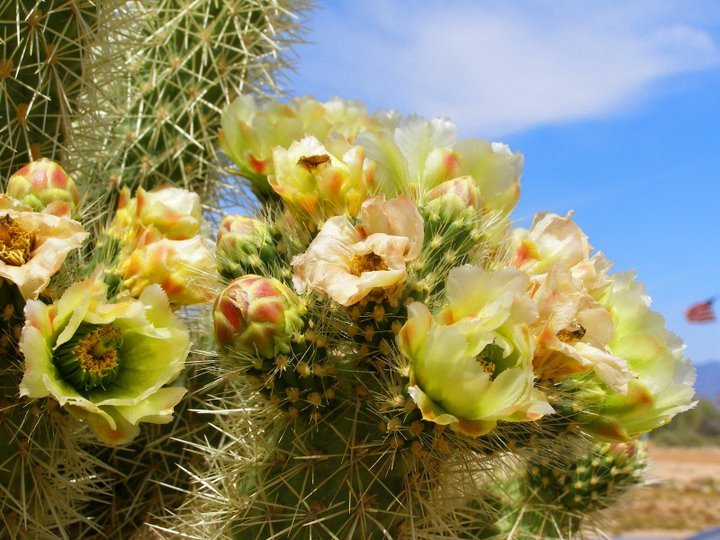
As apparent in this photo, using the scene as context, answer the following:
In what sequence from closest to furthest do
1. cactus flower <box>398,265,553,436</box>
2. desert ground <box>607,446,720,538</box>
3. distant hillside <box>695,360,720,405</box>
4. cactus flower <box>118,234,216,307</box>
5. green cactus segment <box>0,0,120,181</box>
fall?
1. cactus flower <box>398,265,553,436</box>
2. cactus flower <box>118,234,216,307</box>
3. green cactus segment <box>0,0,120,181</box>
4. desert ground <box>607,446,720,538</box>
5. distant hillside <box>695,360,720,405</box>

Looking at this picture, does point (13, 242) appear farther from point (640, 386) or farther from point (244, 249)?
point (640, 386)

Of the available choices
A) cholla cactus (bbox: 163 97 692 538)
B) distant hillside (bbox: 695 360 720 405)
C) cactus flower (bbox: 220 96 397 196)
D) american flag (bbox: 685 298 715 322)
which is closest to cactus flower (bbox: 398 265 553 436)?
cholla cactus (bbox: 163 97 692 538)

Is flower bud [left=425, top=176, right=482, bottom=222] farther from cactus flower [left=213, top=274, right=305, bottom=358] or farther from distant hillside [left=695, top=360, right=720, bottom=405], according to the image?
distant hillside [left=695, top=360, right=720, bottom=405]

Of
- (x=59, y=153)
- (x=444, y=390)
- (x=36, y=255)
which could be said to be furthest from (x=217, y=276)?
(x=59, y=153)

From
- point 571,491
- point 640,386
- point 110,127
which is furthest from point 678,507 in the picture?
point 640,386

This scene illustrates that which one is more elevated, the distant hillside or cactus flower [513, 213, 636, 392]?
cactus flower [513, 213, 636, 392]

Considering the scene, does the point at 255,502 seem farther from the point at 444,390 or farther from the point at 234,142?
the point at 234,142
